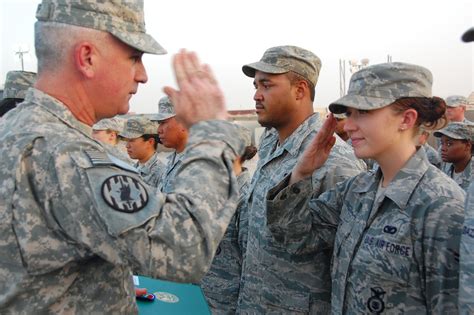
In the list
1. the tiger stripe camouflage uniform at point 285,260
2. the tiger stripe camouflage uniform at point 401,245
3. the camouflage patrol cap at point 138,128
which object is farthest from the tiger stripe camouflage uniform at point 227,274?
the camouflage patrol cap at point 138,128

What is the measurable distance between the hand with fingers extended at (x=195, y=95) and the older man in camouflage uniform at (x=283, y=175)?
54.2 inches

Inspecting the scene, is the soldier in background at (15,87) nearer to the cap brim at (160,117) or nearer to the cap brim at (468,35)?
the cap brim at (160,117)

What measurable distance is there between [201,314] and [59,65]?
1603mm

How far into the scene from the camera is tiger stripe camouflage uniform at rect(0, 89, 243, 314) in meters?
1.29

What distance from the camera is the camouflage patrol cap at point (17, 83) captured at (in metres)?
4.59

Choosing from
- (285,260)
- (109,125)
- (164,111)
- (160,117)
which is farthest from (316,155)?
(109,125)

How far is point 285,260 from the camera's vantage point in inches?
113

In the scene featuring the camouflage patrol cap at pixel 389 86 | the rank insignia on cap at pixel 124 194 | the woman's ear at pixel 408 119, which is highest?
the camouflage patrol cap at pixel 389 86

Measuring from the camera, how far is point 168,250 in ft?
4.31

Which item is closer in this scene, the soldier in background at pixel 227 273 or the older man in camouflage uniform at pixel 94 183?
the older man in camouflage uniform at pixel 94 183

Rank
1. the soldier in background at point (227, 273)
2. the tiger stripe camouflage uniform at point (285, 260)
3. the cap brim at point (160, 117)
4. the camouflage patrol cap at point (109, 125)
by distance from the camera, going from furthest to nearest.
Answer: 1. the camouflage patrol cap at point (109, 125)
2. the cap brim at point (160, 117)
3. the soldier in background at point (227, 273)
4. the tiger stripe camouflage uniform at point (285, 260)

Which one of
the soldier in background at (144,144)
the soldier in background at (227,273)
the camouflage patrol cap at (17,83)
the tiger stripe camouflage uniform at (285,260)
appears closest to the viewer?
the tiger stripe camouflage uniform at (285,260)

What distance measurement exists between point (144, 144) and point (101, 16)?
4833mm

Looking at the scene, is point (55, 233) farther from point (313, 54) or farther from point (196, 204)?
point (313, 54)
